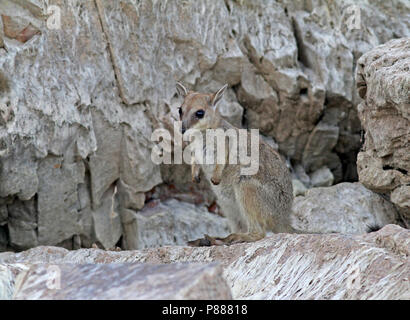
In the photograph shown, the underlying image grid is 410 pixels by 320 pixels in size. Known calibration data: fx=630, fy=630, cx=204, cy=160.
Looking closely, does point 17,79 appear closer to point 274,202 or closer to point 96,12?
point 96,12

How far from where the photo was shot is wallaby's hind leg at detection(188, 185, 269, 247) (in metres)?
7.09

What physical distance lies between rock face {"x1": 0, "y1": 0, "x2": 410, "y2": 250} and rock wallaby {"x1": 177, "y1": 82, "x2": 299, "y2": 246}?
1777 mm

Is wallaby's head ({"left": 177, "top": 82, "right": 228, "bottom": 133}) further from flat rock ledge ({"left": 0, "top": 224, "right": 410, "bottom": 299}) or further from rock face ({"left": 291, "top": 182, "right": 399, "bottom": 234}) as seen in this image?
rock face ({"left": 291, "top": 182, "right": 399, "bottom": 234})

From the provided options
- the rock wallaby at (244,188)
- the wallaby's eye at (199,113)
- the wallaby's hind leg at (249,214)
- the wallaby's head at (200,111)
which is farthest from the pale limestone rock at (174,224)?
the wallaby's eye at (199,113)

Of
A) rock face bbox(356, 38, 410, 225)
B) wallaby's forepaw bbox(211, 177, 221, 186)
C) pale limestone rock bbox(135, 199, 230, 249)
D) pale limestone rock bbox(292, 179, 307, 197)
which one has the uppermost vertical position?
rock face bbox(356, 38, 410, 225)

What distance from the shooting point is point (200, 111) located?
24.9 feet

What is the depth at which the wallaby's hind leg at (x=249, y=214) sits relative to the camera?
7086 millimetres

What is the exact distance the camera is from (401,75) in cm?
751

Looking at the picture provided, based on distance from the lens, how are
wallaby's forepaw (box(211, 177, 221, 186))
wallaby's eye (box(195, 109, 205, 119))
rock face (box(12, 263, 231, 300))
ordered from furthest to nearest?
wallaby's eye (box(195, 109, 205, 119))
wallaby's forepaw (box(211, 177, 221, 186))
rock face (box(12, 263, 231, 300))

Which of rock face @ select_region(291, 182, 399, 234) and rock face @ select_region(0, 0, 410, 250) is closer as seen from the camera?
rock face @ select_region(0, 0, 410, 250)

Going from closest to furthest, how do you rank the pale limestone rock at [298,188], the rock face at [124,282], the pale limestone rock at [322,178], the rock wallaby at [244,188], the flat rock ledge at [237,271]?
the rock face at [124,282] < the flat rock ledge at [237,271] < the rock wallaby at [244,188] < the pale limestone rock at [298,188] < the pale limestone rock at [322,178]

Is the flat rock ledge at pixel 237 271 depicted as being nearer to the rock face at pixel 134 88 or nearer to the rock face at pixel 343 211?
the rock face at pixel 134 88

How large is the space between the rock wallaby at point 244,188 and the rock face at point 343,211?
1.38 m

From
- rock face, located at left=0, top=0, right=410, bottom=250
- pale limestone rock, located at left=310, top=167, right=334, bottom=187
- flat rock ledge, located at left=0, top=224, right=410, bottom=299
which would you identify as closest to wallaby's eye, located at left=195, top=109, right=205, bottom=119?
flat rock ledge, located at left=0, top=224, right=410, bottom=299
